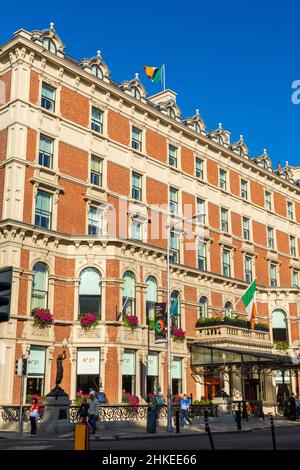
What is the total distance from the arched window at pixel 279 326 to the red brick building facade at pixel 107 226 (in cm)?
10

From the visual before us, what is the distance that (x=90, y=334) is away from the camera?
105 feet

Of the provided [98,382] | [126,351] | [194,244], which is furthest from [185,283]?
[98,382]

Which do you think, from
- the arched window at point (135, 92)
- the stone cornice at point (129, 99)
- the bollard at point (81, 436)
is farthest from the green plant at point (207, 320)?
the bollard at point (81, 436)

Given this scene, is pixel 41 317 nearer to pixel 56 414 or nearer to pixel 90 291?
pixel 90 291

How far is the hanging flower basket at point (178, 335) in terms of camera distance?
37.5 meters

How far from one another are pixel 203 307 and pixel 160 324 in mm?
12251

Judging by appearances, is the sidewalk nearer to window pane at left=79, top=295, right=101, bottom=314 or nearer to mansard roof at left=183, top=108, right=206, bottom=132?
window pane at left=79, top=295, right=101, bottom=314

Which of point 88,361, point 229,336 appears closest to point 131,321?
point 88,361

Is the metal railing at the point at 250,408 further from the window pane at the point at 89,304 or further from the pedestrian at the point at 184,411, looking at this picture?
the window pane at the point at 89,304

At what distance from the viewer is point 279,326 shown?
48000 millimetres

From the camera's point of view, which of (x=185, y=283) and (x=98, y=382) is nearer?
(x=98, y=382)

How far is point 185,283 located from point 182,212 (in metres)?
5.71
